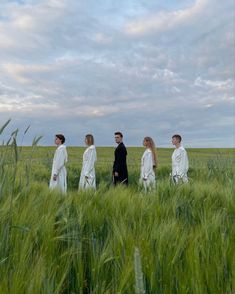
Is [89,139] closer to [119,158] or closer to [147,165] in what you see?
[119,158]

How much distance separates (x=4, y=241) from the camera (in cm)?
229

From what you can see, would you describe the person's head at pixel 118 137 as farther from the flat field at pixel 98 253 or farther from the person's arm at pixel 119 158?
the flat field at pixel 98 253

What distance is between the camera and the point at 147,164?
1127 cm

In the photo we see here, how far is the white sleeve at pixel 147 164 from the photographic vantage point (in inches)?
438

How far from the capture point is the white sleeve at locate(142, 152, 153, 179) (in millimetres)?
11115

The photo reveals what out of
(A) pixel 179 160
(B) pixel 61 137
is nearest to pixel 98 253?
(B) pixel 61 137

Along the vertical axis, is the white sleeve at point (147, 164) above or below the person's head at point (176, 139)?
below

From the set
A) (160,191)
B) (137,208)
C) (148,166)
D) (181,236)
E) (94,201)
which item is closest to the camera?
(181,236)

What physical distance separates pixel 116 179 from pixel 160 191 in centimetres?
669

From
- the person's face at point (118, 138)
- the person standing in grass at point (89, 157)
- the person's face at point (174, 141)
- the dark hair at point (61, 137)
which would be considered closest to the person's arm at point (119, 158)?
the person's face at point (118, 138)

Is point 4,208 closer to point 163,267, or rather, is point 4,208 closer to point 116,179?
point 163,267

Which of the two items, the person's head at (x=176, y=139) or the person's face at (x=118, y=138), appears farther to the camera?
the person's face at (x=118, y=138)

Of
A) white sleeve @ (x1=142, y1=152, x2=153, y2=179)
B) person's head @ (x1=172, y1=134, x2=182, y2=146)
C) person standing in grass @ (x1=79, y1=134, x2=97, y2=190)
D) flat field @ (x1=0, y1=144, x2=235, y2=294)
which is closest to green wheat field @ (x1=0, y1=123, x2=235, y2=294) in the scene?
flat field @ (x1=0, y1=144, x2=235, y2=294)

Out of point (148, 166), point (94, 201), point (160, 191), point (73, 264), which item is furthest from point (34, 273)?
point (148, 166)
